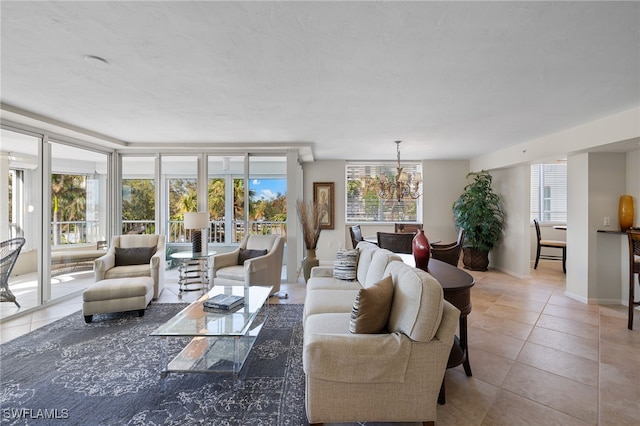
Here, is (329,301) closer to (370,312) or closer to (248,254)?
(370,312)

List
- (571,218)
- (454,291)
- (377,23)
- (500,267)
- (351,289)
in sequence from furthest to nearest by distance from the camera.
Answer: (500,267) < (571,218) < (351,289) < (454,291) < (377,23)

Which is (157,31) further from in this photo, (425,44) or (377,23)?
(425,44)

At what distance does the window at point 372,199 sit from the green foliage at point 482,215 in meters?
1.11

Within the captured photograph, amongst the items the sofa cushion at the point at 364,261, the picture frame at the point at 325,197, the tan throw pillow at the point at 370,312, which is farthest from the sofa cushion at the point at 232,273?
the picture frame at the point at 325,197

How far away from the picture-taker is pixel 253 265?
3803mm

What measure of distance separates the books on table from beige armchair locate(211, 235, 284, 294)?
94cm

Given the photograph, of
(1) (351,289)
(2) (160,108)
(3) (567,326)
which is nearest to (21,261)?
(2) (160,108)

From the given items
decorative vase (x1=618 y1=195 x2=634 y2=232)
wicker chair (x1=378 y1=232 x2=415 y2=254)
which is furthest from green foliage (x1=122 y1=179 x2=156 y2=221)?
decorative vase (x1=618 y1=195 x2=634 y2=232)

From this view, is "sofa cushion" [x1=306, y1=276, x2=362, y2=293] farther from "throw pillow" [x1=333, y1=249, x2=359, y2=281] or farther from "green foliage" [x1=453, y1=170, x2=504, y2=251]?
"green foliage" [x1=453, y1=170, x2=504, y2=251]

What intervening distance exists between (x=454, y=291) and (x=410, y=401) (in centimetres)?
79

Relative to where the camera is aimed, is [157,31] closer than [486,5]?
No

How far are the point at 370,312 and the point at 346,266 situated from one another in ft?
4.99

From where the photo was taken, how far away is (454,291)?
206cm

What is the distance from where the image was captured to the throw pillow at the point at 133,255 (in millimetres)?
4094
